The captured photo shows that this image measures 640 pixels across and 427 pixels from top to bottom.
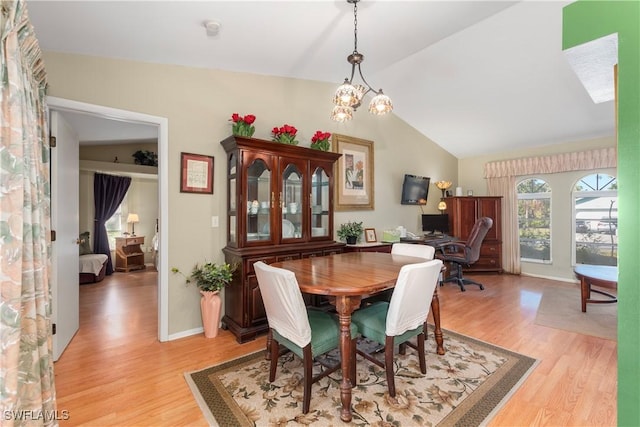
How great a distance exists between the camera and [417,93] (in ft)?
13.8

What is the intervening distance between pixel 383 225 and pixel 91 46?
3951 millimetres

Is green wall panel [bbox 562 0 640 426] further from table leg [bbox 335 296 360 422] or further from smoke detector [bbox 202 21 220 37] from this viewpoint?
smoke detector [bbox 202 21 220 37]

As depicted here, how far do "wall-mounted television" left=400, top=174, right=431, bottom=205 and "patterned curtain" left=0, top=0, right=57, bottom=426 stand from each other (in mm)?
4445

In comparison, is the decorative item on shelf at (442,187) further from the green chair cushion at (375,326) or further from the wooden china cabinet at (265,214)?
the green chair cushion at (375,326)

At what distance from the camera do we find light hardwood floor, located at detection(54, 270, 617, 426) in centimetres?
174

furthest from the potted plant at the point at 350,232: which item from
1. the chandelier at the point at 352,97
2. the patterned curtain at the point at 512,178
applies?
the patterned curtain at the point at 512,178

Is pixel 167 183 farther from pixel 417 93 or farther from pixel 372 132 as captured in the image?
pixel 417 93

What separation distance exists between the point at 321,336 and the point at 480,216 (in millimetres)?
4797

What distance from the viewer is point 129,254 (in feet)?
19.9

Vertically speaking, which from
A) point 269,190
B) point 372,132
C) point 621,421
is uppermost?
point 372,132

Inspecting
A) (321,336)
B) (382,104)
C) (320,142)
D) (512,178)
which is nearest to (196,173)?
(320,142)

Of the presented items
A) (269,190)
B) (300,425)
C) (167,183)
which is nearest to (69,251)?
(167,183)

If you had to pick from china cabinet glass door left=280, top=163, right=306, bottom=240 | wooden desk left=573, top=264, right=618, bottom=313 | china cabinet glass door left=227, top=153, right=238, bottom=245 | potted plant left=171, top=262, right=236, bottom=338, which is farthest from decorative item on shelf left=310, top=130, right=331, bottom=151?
wooden desk left=573, top=264, right=618, bottom=313

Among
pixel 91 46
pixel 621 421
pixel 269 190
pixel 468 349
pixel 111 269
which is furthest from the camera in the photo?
pixel 111 269
